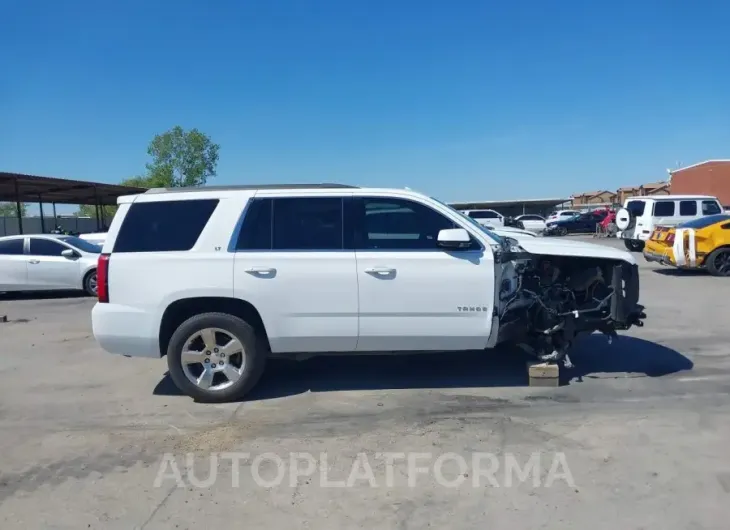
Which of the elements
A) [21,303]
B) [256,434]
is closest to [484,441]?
[256,434]

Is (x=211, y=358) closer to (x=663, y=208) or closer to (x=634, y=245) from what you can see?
(x=663, y=208)

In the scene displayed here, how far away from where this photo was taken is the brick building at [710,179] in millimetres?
48459

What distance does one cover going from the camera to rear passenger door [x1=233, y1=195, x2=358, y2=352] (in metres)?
5.68

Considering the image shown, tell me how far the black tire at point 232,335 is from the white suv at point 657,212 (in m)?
18.0

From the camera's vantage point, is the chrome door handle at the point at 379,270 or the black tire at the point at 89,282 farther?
the black tire at the point at 89,282

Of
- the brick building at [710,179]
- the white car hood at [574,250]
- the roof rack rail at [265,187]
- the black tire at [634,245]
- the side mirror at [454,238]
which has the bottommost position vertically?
the black tire at [634,245]

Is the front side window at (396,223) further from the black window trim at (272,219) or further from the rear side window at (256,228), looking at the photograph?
the rear side window at (256,228)

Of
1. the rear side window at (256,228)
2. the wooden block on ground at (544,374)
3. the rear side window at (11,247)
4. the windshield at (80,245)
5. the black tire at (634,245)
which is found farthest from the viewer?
the black tire at (634,245)

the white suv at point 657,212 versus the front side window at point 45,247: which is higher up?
the white suv at point 657,212

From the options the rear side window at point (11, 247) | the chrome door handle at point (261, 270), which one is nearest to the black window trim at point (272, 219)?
the chrome door handle at point (261, 270)

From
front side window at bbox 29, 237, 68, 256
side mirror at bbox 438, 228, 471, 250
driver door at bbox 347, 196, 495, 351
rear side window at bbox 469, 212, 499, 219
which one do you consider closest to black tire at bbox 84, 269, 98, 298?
front side window at bbox 29, 237, 68, 256

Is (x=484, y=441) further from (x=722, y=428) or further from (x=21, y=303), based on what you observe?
(x=21, y=303)

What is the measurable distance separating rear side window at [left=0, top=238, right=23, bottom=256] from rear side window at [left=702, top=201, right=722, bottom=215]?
830 inches

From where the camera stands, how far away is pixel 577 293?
658 cm
